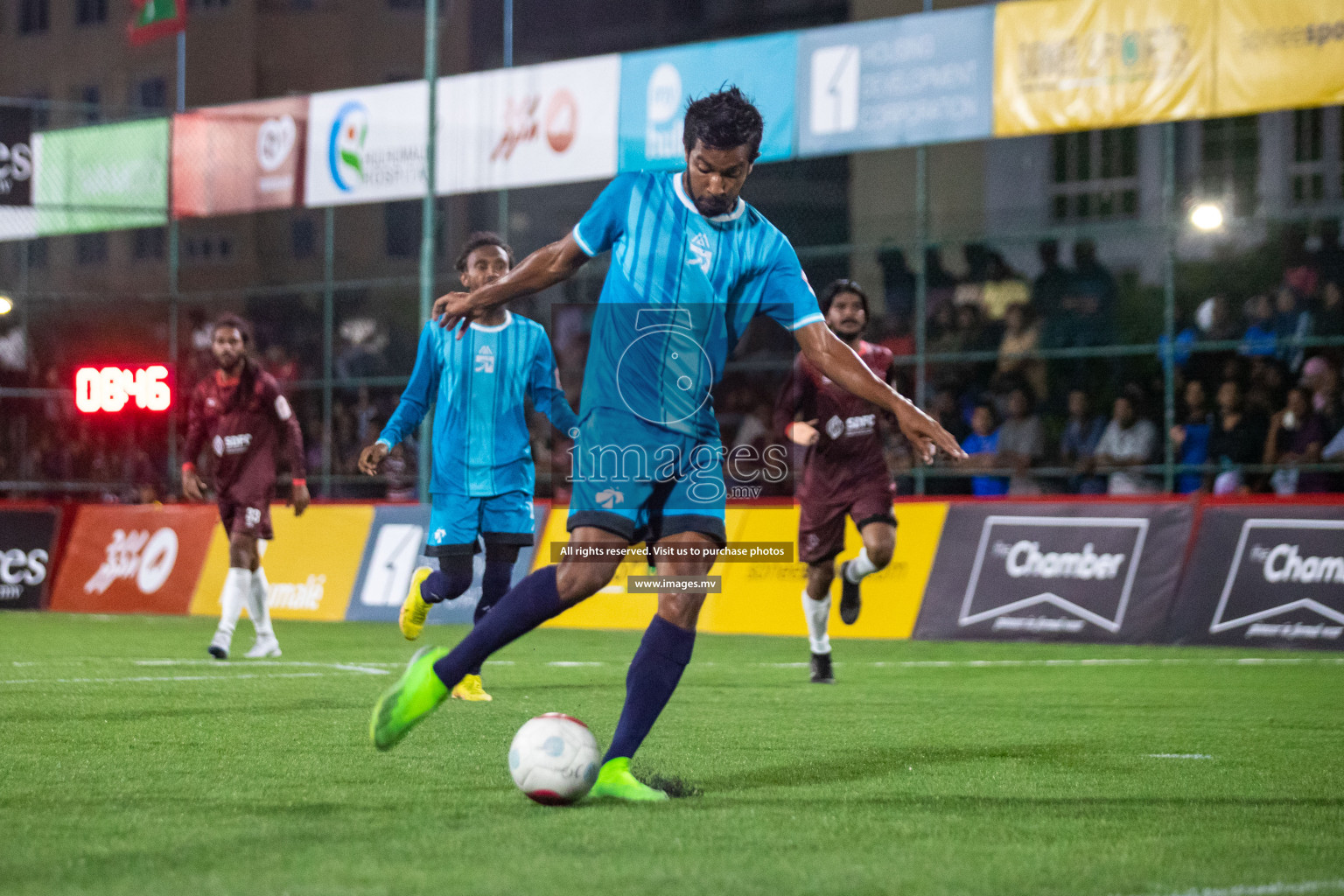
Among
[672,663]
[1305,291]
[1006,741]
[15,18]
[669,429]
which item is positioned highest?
[15,18]

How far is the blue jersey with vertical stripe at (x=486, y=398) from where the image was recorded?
873cm

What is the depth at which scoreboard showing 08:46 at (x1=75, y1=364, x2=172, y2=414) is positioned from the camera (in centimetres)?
2052

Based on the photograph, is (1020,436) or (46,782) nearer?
(46,782)

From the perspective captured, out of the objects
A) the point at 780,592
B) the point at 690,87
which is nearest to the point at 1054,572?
the point at 780,592

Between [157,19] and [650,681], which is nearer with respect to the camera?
[650,681]

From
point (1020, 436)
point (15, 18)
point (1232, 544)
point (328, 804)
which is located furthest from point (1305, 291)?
point (15, 18)

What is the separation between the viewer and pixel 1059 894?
12.8 feet

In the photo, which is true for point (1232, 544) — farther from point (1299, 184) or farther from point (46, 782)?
point (1299, 184)

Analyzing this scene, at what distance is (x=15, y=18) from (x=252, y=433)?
43.6m

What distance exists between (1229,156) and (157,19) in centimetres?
1605

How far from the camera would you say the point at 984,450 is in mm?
16609

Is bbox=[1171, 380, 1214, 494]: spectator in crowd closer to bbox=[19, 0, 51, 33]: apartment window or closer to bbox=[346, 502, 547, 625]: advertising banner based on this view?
bbox=[346, 502, 547, 625]: advertising banner

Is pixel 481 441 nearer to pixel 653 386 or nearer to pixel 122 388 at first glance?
pixel 653 386

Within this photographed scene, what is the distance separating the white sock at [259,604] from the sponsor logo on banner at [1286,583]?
6.88 meters
